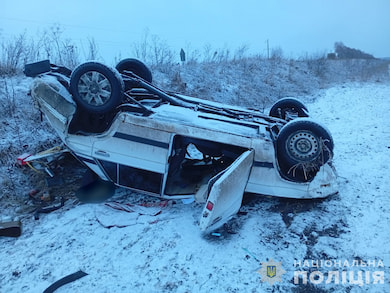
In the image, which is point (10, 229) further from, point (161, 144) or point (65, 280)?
point (161, 144)

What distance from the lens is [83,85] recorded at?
12.3 feet

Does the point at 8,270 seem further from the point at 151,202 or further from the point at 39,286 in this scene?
the point at 151,202

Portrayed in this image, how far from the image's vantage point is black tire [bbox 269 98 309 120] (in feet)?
17.2

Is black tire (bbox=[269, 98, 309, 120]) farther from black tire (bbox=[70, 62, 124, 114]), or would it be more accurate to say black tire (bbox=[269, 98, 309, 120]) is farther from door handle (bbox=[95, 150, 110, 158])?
door handle (bbox=[95, 150, 110, 158])

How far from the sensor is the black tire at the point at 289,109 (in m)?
5.23

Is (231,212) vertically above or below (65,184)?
above

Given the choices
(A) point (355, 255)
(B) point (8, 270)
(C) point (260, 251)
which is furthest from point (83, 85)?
(A) point (355, 255)

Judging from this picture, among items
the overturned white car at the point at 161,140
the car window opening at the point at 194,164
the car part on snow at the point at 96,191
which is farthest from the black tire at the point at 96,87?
the car part on snow at the point at 96,191

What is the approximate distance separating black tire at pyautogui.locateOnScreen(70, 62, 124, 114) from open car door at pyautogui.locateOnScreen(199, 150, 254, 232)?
5.34 feet

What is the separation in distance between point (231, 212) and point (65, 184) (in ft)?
8.81

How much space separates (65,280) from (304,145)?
120 inches

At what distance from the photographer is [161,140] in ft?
12.0

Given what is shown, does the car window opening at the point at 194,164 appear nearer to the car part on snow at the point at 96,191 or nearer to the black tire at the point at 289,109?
the car part on snow at the point at 96,191

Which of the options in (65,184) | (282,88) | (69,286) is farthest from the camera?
(282,88)
